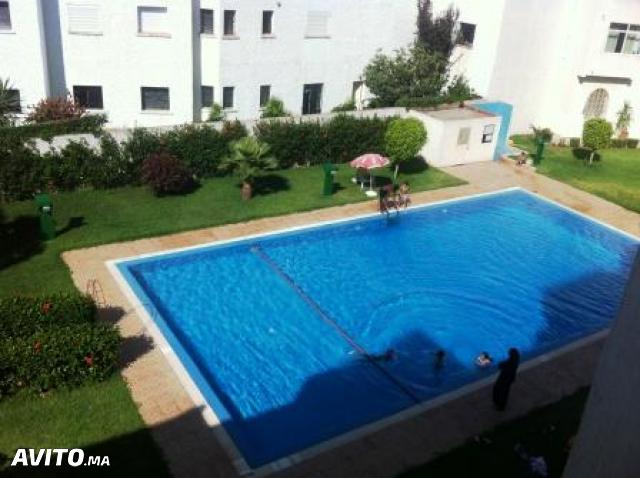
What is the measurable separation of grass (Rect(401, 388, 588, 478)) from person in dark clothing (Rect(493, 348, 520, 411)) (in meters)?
0.54

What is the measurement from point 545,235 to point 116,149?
17.4 meters

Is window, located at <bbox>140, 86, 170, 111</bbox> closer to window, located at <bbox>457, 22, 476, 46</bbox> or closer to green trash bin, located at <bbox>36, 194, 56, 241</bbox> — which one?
green trash bin, located at <bbox>36, 194, 56, 241</bbox>

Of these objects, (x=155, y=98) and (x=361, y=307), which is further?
(x=155, y=98)

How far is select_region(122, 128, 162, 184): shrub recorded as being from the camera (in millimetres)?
24438

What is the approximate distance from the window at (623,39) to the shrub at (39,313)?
31.6 meters

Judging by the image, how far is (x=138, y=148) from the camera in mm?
24547

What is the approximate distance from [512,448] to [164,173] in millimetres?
16012

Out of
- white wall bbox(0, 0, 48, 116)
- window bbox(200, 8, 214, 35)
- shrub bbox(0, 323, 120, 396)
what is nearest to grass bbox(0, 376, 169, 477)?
shrub bbox(0, 323, 120, 396)

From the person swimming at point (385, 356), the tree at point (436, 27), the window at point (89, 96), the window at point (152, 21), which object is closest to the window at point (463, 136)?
the tree at point (436, 27)

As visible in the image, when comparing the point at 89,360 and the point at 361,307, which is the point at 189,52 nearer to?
the point at 361,307

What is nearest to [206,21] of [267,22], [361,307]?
[267,22]

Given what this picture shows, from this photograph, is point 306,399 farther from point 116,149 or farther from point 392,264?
point 116,149

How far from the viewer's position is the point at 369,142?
30.0m

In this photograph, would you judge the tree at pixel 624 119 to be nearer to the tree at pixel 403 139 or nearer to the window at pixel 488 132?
the window at pixel 488 132
